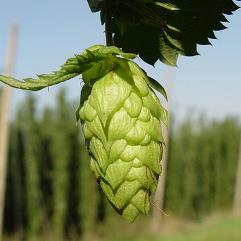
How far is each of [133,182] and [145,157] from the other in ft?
0.10

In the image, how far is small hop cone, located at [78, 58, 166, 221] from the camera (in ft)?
2.06

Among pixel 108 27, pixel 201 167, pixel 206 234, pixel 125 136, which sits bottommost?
pixel 206 234

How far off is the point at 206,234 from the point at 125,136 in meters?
16.4

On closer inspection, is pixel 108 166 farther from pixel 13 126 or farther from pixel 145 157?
pixel 13 126

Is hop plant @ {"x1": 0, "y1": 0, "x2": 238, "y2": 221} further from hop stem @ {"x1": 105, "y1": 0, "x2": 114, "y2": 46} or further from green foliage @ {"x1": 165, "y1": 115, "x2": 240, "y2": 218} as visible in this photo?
green foliage @ {"x1": 165, "y1": 115, "x2": 240, "y2": 218}

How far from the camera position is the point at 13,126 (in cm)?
1502

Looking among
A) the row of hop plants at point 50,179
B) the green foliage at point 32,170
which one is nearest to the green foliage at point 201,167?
the row of hop plants at point 50,179

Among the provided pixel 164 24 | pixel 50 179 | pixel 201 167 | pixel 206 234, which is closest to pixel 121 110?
pixel 164 24

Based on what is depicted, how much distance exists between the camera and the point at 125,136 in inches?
25.1

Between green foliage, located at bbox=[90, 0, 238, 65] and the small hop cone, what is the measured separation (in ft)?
0.27

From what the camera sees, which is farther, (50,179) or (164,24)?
(50,179)

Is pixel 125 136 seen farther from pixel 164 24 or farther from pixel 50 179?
pixel 50 179

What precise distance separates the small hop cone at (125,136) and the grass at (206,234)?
15427mm

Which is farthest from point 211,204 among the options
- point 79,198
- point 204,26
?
point 204,26
